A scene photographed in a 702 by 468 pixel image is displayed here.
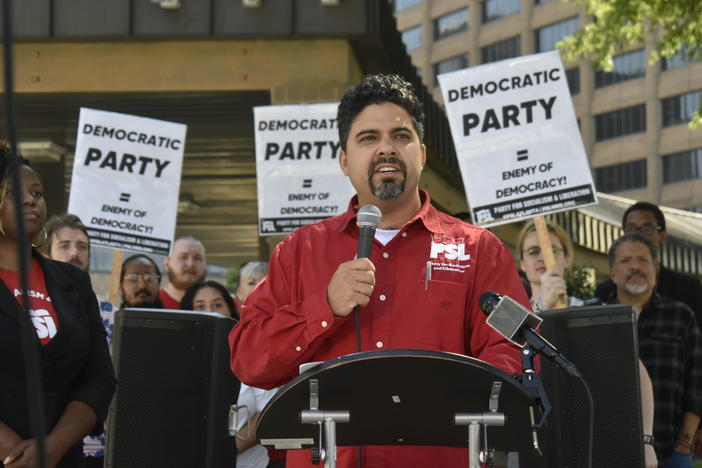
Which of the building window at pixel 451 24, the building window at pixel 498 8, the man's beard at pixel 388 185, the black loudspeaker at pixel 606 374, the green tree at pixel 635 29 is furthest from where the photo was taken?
the building window at pixel 451 24

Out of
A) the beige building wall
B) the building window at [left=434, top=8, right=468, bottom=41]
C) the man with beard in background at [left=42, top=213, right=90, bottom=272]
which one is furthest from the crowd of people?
the building window at [left=434, top=8, right=468, bottom=41]

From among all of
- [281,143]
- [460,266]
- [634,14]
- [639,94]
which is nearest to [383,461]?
[460,266]

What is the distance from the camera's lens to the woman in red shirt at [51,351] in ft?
12.4

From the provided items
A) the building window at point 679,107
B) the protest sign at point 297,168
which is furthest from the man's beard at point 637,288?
the building window at point 679,107

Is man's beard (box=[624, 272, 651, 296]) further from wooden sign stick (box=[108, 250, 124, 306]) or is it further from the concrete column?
the concrete column

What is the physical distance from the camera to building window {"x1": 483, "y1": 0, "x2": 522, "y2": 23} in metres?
76.1

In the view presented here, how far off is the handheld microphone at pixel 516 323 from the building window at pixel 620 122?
219 ft

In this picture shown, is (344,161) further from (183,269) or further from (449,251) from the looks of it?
(183,269)

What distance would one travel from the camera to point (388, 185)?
11.7 feet

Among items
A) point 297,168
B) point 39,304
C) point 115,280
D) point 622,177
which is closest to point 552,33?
point 622,177

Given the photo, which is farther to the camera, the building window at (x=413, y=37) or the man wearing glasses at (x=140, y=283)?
the building window at (x=413, y=37)

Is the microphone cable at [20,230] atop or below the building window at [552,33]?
below

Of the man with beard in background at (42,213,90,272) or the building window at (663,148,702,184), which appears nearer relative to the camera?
the man with beard in background at (42,213,90,272)

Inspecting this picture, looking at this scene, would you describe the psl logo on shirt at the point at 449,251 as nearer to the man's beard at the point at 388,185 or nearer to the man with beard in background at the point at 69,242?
the man's beard at the point at 388,185
